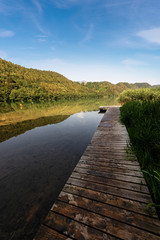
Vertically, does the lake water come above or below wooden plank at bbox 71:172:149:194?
below

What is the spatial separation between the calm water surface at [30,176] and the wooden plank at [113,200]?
128cm

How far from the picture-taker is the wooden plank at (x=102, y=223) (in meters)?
1.32

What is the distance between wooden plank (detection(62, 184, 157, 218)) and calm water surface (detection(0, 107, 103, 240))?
4.19 feet

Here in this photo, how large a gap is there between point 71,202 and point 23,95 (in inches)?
1906

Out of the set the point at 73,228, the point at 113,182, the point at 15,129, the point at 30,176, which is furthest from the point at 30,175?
the point at 15,129

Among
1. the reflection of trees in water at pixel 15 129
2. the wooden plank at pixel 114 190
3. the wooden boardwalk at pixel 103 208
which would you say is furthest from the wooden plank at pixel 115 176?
the reflection of trees in water at pixel 15 129

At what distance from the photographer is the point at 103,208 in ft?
5.54

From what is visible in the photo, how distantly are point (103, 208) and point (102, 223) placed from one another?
0.74ft

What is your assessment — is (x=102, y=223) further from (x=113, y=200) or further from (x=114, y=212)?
(x=113, y=200)

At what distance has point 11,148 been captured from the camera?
568 cm

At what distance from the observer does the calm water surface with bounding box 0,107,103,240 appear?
7.80ft

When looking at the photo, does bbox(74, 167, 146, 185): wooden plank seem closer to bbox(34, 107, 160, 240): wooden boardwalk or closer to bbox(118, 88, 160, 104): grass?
bbox(34, 107, 160, 240): wooden boardwalk

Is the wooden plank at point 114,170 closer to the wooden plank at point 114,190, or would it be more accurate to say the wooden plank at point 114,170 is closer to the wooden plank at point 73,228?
the wooden plank at point 114,190

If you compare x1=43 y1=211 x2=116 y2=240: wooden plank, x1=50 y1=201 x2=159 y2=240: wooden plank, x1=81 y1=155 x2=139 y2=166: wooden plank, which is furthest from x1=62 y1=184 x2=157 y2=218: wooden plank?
x1=81 y1=155 x2=139 y2=166: wooden plank
